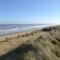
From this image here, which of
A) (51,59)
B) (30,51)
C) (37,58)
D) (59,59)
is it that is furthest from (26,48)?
(59,59)

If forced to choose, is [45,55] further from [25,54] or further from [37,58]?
[25,54]

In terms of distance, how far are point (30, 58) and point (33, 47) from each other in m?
1.22

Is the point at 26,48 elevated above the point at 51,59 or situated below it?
above

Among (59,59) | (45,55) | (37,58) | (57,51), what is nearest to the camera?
(37,58)

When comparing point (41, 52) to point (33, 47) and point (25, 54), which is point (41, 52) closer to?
point (33, 47)

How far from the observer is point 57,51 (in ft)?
31.0

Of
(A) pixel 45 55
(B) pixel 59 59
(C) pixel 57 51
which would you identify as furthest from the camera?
(C) pixel 57 51

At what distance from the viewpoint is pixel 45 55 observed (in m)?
7.46

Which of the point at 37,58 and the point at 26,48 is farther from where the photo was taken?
the point at 26,48

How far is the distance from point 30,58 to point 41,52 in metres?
1.15

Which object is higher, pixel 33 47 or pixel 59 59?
pixel 33 47

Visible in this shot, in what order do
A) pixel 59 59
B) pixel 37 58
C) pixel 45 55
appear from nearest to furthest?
pixel 37 58
pixel 45 55
pixel 59 59

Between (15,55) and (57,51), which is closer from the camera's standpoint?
(15,55)

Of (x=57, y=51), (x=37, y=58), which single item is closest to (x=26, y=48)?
(x=37, y=58)
